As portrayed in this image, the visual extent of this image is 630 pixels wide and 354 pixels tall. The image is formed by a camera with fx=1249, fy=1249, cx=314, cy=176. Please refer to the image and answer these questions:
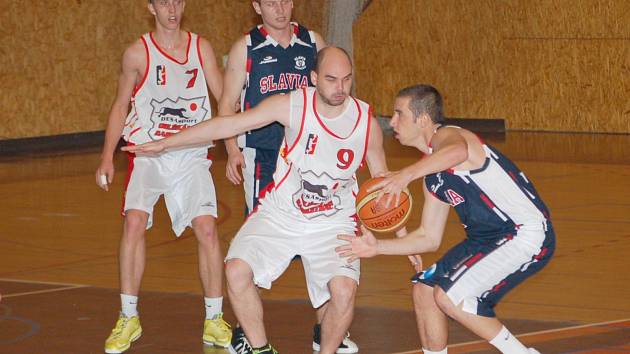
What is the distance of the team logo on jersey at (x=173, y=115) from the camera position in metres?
7.40

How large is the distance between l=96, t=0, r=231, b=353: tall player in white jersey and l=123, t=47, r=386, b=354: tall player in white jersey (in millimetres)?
849

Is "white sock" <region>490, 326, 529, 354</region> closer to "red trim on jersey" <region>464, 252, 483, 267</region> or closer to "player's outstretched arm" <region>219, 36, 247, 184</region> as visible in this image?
"red trim on jersey" <region>464, 252, 483, 267</region>

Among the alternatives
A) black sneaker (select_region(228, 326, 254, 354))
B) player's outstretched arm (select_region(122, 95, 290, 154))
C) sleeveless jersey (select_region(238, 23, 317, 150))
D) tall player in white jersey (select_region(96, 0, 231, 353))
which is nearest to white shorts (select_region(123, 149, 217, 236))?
tall player in white jersey (select_region(96, 0, 231, 353))

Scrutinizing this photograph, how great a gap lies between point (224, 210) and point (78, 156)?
6.13m

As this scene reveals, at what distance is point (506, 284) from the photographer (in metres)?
5.89

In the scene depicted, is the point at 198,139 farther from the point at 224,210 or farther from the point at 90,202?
the point at 90,202

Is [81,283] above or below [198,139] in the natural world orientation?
below

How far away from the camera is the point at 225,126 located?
6414 millimetres

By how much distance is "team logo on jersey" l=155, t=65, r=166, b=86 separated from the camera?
7.43 meters

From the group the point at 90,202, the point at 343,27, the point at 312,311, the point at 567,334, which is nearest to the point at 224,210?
the point at 90,202

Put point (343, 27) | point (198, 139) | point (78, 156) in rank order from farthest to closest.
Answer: point (343, 27) → point (78, 156) → point (198, 139)

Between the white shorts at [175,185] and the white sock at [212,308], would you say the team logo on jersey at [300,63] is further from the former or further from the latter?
the white sock at [212,308]

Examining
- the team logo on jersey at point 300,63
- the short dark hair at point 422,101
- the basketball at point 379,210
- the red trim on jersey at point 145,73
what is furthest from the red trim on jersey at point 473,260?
the red trim on jersey at point 145,73

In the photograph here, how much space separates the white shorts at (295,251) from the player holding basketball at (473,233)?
0.41 meters
